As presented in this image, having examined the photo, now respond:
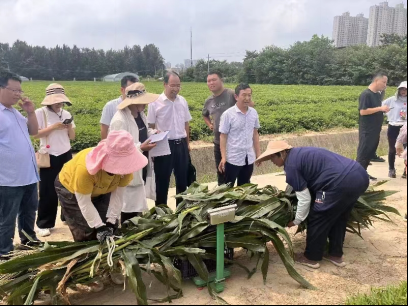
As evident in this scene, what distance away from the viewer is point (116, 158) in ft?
8.11

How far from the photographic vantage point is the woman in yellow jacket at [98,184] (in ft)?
8.11

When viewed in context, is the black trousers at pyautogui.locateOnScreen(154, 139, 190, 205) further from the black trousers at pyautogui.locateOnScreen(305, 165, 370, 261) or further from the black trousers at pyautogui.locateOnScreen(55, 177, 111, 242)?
the black trousers at pyautogui.locateOnScreen(305, 165, 370, 261)

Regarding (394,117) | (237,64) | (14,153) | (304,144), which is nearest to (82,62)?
(237,64)

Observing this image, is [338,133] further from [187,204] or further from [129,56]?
[129,56]

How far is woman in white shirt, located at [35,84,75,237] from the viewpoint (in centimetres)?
385

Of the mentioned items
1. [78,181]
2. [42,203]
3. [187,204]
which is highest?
[78,181]

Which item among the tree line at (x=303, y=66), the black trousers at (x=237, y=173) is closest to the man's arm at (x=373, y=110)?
the black trousers at (x=237, y=173)

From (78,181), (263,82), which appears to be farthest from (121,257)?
(263,82)

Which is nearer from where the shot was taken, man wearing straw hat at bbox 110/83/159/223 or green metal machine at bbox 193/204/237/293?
green metal machine at bbox 193/204/237/293

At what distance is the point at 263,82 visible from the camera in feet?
116

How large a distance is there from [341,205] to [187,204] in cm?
123

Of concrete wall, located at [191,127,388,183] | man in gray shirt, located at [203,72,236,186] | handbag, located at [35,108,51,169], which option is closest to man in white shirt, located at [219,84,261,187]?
man in gray shirt, located at [203,72,236,186]

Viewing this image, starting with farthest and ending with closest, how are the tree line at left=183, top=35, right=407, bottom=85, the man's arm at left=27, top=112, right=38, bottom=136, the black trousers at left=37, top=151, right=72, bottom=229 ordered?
the tree line at left=183, top=35, right=407, bottom=85 < the black trousers at left=37, top=151, right=72, bottom=229 < the man's arm at left=27, top=112, right=38, bottom=136

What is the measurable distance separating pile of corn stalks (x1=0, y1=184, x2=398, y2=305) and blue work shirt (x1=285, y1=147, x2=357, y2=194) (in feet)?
1.05
